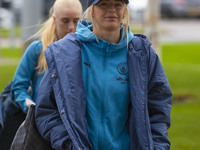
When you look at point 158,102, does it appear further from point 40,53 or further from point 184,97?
point 184,97

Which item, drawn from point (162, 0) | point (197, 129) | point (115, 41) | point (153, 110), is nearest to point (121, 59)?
point (115, 41)

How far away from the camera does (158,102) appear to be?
110 inches

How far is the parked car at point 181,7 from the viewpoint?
28.3 metres

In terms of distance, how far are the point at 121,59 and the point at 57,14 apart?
112cm

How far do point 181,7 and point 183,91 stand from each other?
2033 cm

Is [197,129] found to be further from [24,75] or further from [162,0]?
[162,0]

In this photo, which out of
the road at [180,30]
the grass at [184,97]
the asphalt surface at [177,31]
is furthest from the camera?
the road at [180,30]

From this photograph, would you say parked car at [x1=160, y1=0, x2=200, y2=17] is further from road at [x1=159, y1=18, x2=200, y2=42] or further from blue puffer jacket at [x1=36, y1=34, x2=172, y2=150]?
blue puffer jacket at [x1=36, y1=34, x2=172, y2=150]

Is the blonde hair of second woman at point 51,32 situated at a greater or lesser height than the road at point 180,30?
greater

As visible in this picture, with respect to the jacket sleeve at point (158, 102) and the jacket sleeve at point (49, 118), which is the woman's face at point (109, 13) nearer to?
the jacket sleeve at point (158, 102)

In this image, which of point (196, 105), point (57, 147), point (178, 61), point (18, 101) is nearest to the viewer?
point (57, 147)

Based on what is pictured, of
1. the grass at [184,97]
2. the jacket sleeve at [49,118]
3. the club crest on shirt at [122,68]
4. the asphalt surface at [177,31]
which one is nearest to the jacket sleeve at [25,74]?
the jacket sleeve at [49,118]

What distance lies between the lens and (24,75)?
3.71 m

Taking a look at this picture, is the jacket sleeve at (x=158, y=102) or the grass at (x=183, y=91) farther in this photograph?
the grass at (x=183, y=91)
